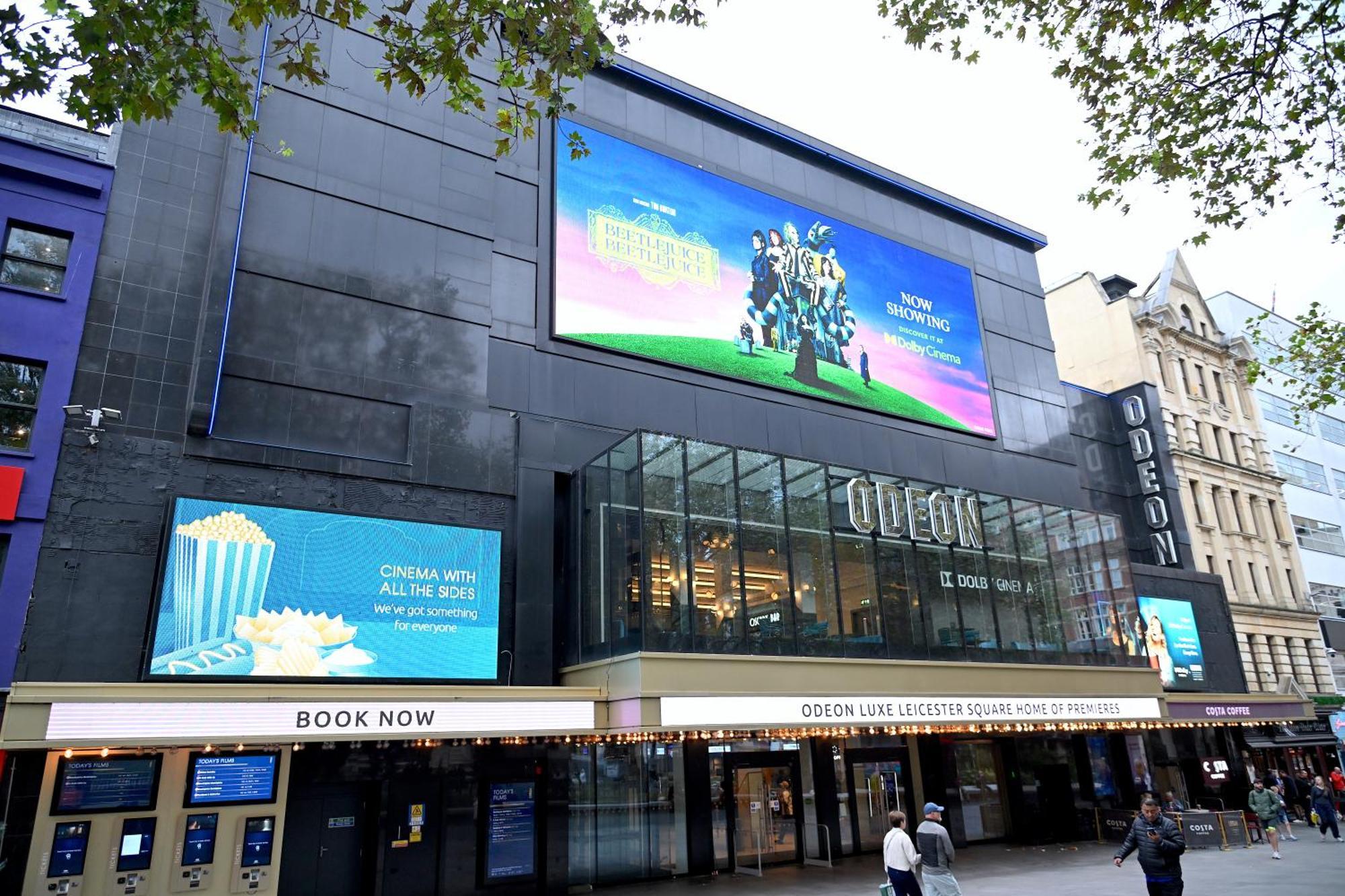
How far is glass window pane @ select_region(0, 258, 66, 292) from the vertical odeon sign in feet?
117

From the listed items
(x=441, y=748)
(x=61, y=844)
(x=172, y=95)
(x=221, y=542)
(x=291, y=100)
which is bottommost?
(x=61, y=844)

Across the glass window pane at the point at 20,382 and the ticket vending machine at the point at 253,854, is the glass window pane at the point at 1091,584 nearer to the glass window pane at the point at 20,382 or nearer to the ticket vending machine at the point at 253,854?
the ticket vending machine at the point at 253,854

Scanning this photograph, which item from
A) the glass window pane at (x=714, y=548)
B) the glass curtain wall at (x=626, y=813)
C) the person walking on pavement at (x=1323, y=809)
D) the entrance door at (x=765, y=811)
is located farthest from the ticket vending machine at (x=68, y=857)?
the person walking on pavement at (x=1323, y=809)

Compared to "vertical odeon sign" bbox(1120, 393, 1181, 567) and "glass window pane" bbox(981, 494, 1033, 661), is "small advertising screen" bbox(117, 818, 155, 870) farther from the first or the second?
"vertical odeon sign" bbox(1120, 393, 1181, 567)

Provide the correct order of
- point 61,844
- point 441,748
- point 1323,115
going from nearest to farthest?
point 1323,115 → point 61,844 → point 441,748

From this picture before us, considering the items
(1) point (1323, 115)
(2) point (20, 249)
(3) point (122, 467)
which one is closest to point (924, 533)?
(1) point (1323, 115)

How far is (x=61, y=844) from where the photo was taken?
45.7 ft

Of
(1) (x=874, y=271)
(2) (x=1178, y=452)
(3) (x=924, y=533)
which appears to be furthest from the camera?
(2) (x=1178, y=452)

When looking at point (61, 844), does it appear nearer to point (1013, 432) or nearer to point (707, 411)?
point (707, 411)

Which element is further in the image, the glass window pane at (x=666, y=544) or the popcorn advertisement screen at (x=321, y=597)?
the glass window pane at (x=666, y=544)

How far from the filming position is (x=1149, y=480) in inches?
1383

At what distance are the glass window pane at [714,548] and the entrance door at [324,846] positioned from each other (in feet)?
23.7

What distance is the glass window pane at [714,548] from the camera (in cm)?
1777

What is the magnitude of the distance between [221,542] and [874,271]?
68.3 feet
